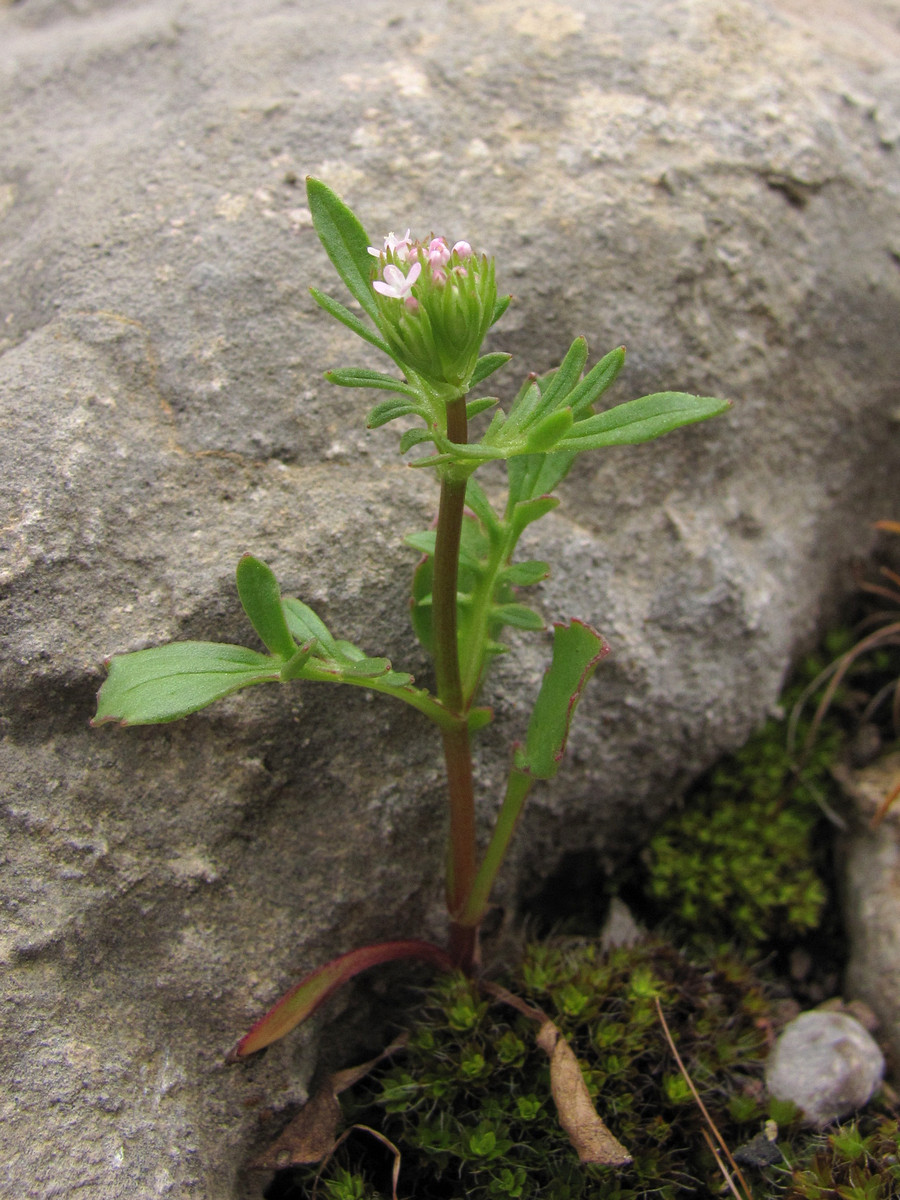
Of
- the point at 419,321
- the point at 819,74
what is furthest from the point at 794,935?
the point at 819,74

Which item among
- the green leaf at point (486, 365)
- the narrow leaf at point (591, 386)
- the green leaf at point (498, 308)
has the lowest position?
the green leaf at point (486, 365)

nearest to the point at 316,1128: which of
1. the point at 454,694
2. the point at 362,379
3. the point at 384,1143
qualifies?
the point at 384,1143

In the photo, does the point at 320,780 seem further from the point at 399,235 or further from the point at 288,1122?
the point at 399,235

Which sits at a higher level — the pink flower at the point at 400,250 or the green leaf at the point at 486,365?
the pink flower at the point at 400,250

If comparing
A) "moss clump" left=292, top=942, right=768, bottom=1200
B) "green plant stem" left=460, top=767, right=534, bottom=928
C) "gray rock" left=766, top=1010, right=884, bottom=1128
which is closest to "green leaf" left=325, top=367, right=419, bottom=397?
"green plant stem" left=460, top=767, right=534, bottom=928

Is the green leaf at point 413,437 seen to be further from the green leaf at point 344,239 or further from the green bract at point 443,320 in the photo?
the green leaf at point 344,239

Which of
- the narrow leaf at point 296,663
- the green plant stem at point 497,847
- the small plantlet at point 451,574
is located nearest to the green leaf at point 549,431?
the small plantlet at point 451,574

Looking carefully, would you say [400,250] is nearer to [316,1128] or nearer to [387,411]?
[387,411]
